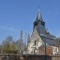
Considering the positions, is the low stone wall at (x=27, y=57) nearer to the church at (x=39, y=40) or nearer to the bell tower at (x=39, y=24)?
the church at (x=39, y=40)

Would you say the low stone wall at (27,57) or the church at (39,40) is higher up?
the church at (39,40)

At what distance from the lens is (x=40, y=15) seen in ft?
292

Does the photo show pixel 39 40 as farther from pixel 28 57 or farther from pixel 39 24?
pixel 28 57

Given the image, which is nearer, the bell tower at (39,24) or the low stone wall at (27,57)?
the low stone wall at (27,57)

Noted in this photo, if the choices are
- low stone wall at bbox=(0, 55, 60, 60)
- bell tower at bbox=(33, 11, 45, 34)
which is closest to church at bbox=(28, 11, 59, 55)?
bell tower at bbox=(33, 11, 45, 34)

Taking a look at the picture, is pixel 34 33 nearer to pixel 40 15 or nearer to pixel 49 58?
pixel 40 15

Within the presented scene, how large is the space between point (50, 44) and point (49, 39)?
4896 millimetres

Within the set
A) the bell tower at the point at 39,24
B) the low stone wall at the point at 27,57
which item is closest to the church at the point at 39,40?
the bell tower at the point at 39,24

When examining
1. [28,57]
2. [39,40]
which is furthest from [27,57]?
[39,40]

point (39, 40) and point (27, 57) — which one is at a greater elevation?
point (39, 40)

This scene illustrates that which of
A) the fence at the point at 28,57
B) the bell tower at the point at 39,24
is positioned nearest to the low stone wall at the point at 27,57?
the fence at the point at 28,57

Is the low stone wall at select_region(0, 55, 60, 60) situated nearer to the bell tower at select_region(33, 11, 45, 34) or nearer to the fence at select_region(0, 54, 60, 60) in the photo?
the fence at select_region(0, 54, 60, 60)

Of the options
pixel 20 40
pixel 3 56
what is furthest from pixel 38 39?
pixel 3 56

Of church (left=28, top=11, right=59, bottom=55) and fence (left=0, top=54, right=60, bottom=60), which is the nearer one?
fence (left=0, top=54, right=60, bottom=60)
